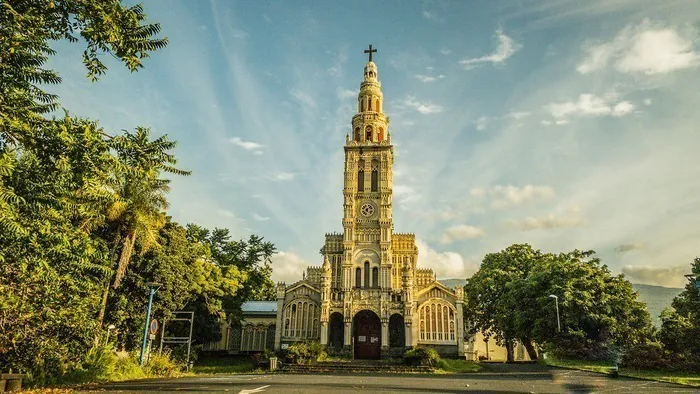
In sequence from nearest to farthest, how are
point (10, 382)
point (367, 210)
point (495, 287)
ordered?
1. point (10, 382)
2. point (367, 210)
3. point (495, 287)

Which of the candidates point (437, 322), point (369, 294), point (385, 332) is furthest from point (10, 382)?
point (437, 322)

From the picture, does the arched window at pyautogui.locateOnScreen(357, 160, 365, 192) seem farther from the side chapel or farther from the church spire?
the church spire

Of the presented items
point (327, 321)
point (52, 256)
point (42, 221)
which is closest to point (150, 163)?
point (42, 221)

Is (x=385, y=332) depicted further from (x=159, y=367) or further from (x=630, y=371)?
(x=159, y=367)

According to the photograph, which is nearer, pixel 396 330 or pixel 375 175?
pixel 396 330

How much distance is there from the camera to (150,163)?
35.9ft

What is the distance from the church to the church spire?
0.62 m

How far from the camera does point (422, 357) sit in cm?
3073

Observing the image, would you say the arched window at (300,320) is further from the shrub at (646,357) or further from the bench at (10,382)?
the bench at (10,382)

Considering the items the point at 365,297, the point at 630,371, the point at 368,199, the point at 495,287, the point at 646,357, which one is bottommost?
the point at 630,371

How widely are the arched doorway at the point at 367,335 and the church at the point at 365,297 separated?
0.08m

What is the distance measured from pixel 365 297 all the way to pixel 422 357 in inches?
357

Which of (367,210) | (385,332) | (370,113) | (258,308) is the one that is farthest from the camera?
(370,113)

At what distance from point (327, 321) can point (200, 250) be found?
11.8 meters
